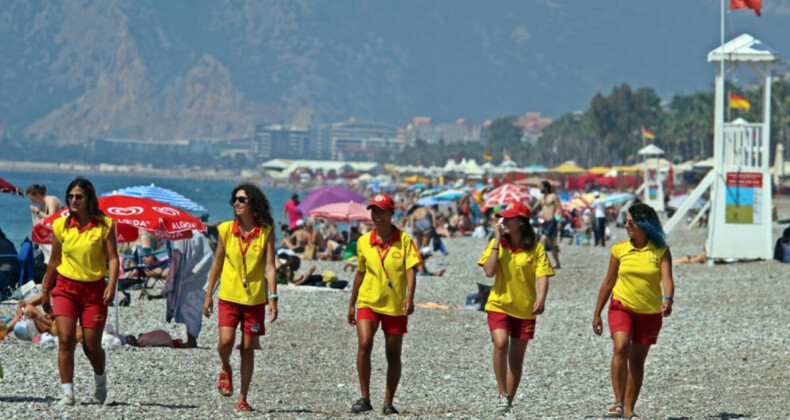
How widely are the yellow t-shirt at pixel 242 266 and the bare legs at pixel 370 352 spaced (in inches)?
23.9

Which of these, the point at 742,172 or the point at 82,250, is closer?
the point at 82,250

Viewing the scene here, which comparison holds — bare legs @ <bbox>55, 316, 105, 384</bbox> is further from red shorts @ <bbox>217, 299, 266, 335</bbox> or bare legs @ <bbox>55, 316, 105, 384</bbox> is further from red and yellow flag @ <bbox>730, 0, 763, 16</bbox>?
red and yellow flag @ <bbox>730, 0, 763, 16</bbox>

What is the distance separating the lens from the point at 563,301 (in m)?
18.0

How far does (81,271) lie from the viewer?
27.3ft

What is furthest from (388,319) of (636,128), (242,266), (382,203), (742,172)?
(636,128)

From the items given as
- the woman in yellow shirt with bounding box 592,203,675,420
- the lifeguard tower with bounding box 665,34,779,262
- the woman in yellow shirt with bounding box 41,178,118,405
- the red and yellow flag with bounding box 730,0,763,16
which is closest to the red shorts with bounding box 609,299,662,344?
the woman in yellow shirt with bounding box 592,203,675,420

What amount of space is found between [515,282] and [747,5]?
45.7 feet

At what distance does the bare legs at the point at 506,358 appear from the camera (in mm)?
8500

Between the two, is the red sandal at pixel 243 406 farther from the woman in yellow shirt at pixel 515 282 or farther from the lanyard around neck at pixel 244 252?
the woman in yellow shirt at pixel 515 282

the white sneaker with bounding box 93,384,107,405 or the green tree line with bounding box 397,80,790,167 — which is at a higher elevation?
the green tree line with bounding box 397,80,790,167

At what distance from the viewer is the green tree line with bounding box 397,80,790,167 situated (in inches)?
3937

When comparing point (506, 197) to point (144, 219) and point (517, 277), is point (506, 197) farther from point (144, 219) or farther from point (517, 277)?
point (517, 277)

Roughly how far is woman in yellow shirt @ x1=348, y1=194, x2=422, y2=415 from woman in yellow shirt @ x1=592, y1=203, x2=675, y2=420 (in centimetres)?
112

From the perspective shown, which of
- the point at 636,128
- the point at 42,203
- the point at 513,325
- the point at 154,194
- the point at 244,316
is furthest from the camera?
the point at 636,128
